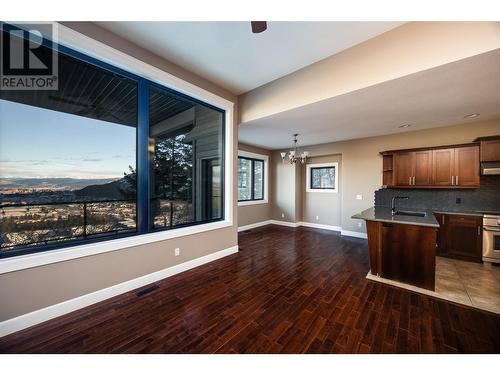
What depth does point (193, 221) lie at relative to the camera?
3346 millimetres

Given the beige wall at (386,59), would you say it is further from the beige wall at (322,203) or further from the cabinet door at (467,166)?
the beige wall at (322,203)

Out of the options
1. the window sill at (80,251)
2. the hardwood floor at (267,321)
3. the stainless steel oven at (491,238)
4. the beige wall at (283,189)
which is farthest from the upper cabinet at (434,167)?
the window sill at (80,251)

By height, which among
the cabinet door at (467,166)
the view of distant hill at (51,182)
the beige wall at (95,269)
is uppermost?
the cabinet door at (467,166)

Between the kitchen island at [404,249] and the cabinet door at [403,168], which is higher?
the cabinet door at [403,168]

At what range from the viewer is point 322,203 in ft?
20.3

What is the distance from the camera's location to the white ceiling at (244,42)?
2.13 meters

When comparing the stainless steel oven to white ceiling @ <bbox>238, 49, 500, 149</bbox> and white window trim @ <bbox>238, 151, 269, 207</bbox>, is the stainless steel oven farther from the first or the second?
white window trim @ <bbox>238, 151, 269, 207</bbox>

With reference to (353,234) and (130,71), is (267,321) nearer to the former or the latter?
(130,71)

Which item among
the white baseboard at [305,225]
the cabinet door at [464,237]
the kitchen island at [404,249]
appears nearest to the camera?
the kitchen island at [404,249]

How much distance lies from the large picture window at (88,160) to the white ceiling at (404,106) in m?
1.94

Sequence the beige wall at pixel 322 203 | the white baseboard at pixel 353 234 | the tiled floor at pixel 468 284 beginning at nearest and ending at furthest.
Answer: the tiled floor at pixel 468 284 < the white baseboard at pixel 353 234 < the beige wall at pixel 322 203

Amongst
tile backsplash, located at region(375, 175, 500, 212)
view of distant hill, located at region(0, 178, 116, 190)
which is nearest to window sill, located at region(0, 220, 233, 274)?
view of distant hill, located at region(0, 178, 116, 190)

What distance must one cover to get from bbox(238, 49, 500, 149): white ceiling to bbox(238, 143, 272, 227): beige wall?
4.51 feet
